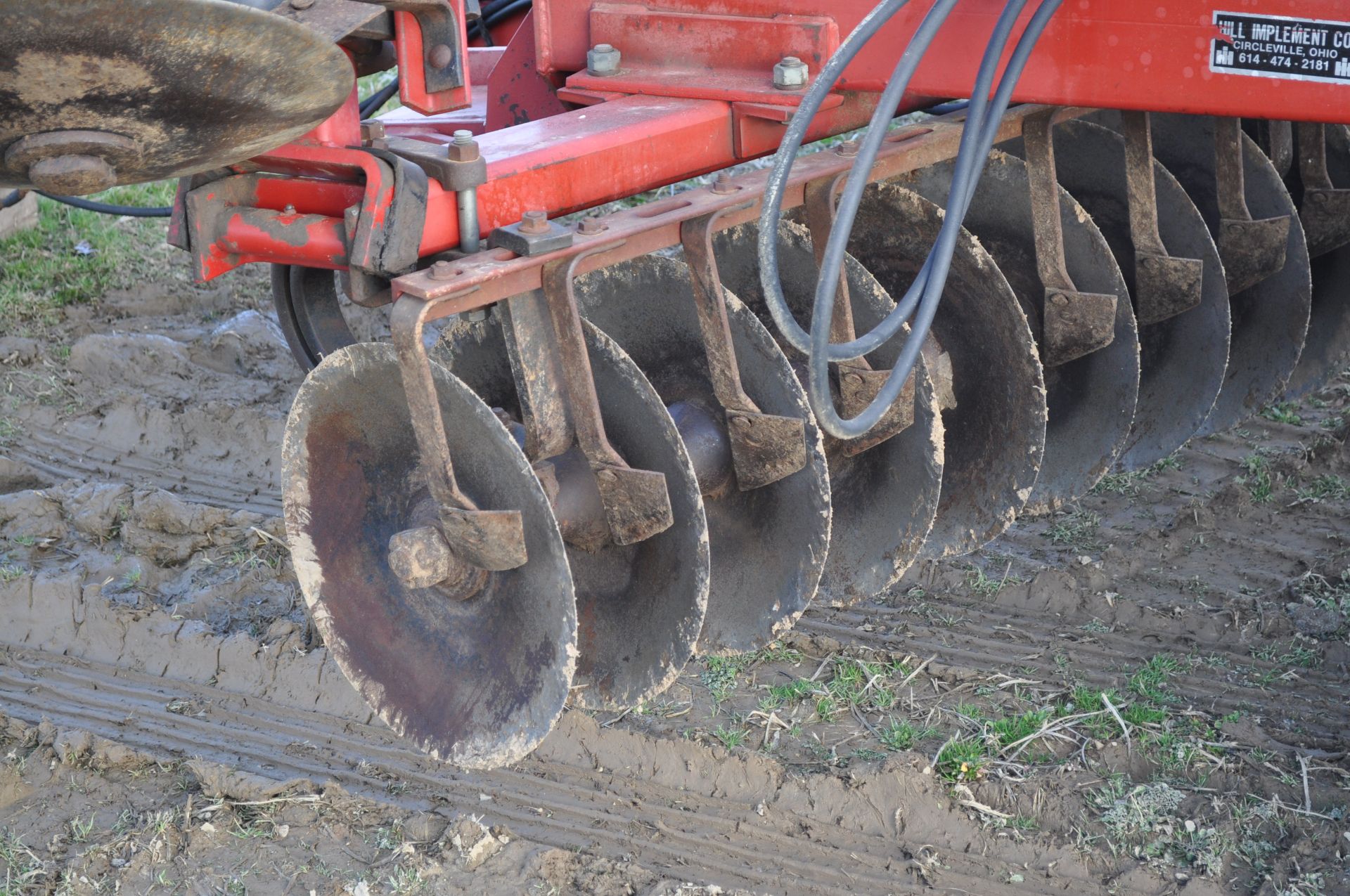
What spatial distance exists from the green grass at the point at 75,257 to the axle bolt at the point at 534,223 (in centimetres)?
295

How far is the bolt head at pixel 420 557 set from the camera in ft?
6.78

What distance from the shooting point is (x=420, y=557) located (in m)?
2.07

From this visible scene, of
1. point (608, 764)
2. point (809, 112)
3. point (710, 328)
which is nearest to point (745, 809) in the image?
point (608, 764)

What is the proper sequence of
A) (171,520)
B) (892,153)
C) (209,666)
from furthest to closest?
1. (171,520)
2. (209,666)
3. (892,153)

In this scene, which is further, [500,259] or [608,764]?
[608,764]

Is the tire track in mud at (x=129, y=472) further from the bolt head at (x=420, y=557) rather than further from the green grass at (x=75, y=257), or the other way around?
the bolt head at (x=420, y=557)

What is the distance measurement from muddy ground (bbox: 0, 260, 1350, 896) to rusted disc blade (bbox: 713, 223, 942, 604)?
0.32 meters

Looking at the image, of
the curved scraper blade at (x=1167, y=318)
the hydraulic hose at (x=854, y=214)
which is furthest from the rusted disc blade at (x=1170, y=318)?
the hydraulic hose at (x=854, y=214)

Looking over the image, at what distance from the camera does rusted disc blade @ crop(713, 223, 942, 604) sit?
8.66ft

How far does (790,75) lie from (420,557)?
48.0 inches

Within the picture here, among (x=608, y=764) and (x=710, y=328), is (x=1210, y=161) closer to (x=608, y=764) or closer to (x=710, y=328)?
(x=710, y=328)

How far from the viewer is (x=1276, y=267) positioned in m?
3.20

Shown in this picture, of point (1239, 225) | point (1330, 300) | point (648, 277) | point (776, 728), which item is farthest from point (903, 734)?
point (1330, 300)

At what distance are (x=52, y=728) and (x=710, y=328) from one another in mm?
1674
